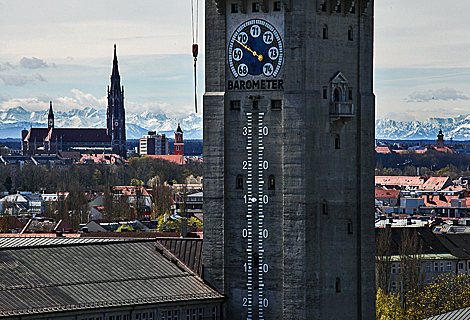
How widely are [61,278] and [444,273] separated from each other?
79458 mm

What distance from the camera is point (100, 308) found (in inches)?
2221

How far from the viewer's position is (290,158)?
62.6 m

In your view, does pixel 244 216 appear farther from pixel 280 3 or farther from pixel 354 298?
pixel 280 3

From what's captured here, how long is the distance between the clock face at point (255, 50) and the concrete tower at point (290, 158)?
6 cm

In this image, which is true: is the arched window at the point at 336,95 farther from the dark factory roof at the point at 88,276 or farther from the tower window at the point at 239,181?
the dark factory roof at the point at 88,276

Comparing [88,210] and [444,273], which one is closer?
[444,273]

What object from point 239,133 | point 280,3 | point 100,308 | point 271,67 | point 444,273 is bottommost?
point 444,273

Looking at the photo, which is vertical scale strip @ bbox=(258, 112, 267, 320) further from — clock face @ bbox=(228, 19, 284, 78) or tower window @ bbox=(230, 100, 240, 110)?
clock face @ bbox=(228, 19, 284, 78)

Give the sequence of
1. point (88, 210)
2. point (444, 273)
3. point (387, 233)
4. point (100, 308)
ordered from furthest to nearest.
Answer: point (88, 210)
point (444, 273)
point (387, 233)
point (100, 308)

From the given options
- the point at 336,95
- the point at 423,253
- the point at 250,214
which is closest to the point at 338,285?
the point at 250,214

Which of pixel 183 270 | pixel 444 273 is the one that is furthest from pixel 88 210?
pixel 183 270

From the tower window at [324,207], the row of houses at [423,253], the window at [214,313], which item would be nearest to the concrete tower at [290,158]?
the tower window at [324,207]

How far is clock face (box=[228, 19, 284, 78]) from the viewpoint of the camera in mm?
63344

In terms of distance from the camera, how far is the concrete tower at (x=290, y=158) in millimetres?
62406
